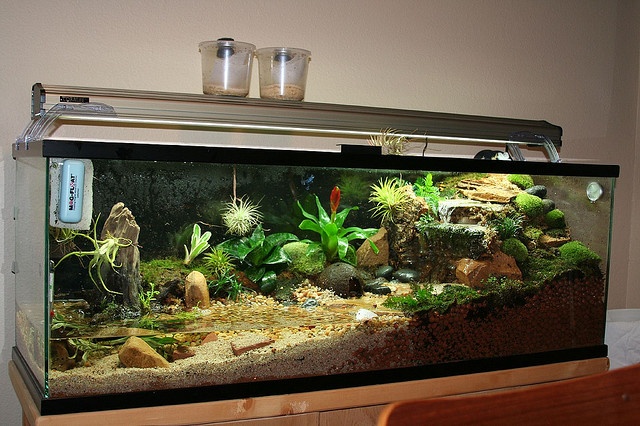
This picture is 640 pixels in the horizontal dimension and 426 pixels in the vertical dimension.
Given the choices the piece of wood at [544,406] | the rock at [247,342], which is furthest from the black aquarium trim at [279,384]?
the piece of wood at [544,406]

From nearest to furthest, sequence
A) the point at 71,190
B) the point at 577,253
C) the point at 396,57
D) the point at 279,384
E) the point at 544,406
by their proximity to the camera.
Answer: the point at 544,406 < the point at 71,190 < the point at 279,384 < the point at 577,253 < the point at 396,57

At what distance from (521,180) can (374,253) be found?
2.14 feet

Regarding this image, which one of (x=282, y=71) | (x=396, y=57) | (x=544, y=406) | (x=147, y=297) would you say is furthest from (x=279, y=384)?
(x=396, y=57)

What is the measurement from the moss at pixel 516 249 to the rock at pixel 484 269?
18 millimetres

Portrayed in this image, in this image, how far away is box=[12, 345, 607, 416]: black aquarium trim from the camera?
191cm

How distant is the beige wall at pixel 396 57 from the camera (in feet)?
8.34

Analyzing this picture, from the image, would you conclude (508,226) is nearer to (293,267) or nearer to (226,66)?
(293,267)

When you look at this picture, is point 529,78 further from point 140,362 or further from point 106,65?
point 140,362

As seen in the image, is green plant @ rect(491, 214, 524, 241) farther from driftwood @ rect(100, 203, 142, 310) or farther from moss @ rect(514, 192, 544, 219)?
driftwood @ rect(100, 203, 142, 310)

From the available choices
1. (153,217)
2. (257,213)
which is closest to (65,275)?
(153,217)

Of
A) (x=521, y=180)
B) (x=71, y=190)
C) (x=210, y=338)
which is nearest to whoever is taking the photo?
(x=71, y=190)

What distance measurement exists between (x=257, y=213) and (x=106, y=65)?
103 centimetres

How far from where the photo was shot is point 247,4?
2.86m

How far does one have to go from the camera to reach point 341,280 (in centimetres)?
226
